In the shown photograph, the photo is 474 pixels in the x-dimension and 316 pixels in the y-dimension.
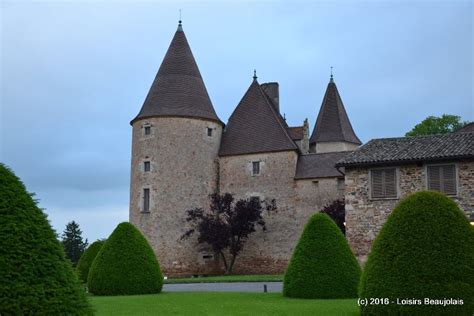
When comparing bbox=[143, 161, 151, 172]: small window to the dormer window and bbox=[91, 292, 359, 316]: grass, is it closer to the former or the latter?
the dormer window

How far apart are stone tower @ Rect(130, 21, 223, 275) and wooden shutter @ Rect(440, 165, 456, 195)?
62.9 feet

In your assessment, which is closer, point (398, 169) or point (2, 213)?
point (2, 213)

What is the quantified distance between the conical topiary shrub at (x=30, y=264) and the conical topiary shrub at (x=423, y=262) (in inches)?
230

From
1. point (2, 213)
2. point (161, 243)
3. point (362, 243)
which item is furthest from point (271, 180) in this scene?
point (2, 213)

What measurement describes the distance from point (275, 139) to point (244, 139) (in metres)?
2.29

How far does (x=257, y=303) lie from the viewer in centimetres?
1514

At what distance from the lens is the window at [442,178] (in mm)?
23109

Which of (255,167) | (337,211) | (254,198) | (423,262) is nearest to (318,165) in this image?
(255,167)

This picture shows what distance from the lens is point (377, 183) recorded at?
2409cm

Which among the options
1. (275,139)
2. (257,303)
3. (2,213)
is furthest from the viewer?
(275,139)

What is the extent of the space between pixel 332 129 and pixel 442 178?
22.5m

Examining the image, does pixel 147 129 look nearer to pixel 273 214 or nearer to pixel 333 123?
pixel 273 214

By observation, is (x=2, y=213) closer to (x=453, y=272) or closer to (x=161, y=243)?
(x=453, y=272)

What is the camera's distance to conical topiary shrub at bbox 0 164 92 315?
6633 mm
